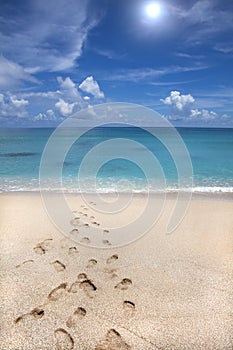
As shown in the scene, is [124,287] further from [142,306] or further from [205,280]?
[205,280]

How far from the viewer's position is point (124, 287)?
3.30 metres

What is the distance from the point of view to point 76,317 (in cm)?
277

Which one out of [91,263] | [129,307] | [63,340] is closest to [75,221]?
[91,263]

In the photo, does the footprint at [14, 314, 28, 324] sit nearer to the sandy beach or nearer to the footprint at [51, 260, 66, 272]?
the sandy beach

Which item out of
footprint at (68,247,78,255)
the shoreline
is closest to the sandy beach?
footprint at (68,247,78,255)

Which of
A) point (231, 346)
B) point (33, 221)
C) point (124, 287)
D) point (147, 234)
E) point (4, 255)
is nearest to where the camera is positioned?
point (231, 346)

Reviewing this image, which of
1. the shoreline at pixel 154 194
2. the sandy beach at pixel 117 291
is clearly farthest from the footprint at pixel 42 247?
the shoreline at pixel 154 194

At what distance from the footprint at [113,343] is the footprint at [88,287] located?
0.63m

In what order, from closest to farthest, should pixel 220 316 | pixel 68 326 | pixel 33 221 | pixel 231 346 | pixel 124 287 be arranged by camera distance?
pixel 231 346 → pixel 68 326 → pixel 220 316 → pixel 124 287 → pixel 33 221

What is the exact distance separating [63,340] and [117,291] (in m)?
0.94

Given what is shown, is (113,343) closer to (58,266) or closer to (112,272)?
(112,272)

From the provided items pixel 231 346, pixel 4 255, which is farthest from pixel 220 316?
pixel 4 255

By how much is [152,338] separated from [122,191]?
21.8 feet

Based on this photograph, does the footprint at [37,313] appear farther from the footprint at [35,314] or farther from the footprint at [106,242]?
the footprint at [106,242]
